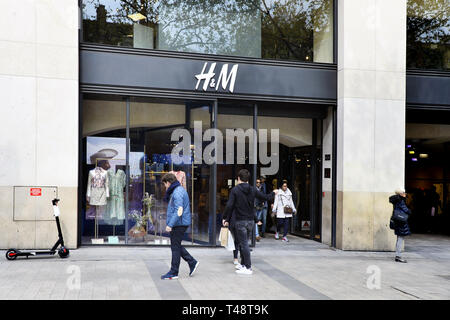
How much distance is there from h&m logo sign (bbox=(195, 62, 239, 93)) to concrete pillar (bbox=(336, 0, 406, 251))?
110 inches

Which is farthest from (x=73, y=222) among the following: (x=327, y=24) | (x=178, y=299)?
(x=327, y=24)

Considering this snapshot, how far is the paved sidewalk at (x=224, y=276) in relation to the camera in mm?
6660

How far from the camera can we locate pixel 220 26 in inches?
453

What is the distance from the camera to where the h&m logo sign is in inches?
432

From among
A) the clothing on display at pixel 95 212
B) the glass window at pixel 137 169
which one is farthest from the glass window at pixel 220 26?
the clothing on display at pixel 95 212

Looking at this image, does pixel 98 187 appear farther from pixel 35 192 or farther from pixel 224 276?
pixel 224 276

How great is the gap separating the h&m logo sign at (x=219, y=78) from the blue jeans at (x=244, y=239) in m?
3.99

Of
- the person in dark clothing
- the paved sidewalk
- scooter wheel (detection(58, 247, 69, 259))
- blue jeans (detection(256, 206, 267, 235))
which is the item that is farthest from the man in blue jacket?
blue jeans (detection(256, 206, 267, 235))

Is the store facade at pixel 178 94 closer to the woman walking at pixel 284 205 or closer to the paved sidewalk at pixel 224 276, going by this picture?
the paved sidewalk at pixel 224 276

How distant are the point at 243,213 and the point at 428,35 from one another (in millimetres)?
8050

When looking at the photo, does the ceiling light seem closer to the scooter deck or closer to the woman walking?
the scooter deck

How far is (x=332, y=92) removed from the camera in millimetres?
11773

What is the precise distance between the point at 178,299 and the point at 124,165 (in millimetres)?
5383

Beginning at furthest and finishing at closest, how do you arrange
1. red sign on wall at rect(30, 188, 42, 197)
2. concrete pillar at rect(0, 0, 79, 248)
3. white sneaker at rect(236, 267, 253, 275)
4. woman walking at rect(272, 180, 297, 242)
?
woman walking at rect(272, 180, 297, 242)
red sign on wall at rect(30, 188, 42, 197)
concrete pillar at rect(0, 0, 79, 248)
white sneaker at rect(236, 267, 253, 275)
